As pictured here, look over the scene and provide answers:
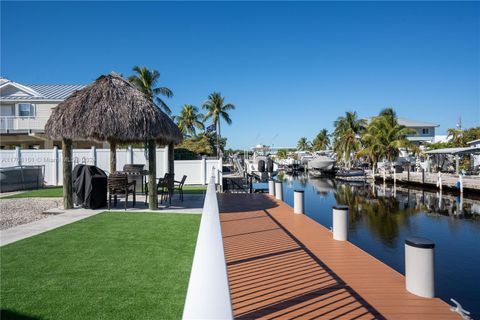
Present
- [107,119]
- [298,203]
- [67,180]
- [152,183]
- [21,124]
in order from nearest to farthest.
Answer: [107,119]
[152,183]
[67,180]
[298,203]
[21,124]

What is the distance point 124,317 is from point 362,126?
5421cm

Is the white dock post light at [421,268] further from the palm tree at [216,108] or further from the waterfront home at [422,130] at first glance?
the waterfront home at [422,130]

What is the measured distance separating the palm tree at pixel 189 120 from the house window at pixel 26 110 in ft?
102

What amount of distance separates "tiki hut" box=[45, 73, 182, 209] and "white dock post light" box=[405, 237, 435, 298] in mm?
7781

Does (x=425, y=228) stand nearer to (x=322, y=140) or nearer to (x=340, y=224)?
(x=340, y=224)

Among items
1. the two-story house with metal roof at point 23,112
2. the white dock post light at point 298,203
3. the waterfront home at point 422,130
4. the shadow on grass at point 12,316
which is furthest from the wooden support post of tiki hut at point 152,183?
the waterfront home at point 422,130

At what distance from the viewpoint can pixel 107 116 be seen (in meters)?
9.83

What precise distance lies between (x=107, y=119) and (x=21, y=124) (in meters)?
18.9

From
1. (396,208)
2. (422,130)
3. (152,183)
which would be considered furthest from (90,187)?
(422,130)

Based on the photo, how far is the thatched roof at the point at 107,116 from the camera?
9.80m

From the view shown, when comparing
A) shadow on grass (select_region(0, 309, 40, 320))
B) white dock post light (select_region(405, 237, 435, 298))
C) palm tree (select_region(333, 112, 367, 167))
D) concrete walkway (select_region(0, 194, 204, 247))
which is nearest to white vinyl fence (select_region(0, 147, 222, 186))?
concrete walkway (select_region(0, 194, 204, 247))

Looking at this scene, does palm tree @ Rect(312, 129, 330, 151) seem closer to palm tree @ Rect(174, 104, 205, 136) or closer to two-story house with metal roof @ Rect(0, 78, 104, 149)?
palm tree @ Rect(174, 104, 205, 136)

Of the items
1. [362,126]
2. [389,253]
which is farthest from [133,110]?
[362,126]

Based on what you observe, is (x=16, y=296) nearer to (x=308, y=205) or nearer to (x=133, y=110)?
(x=133, y=110)
